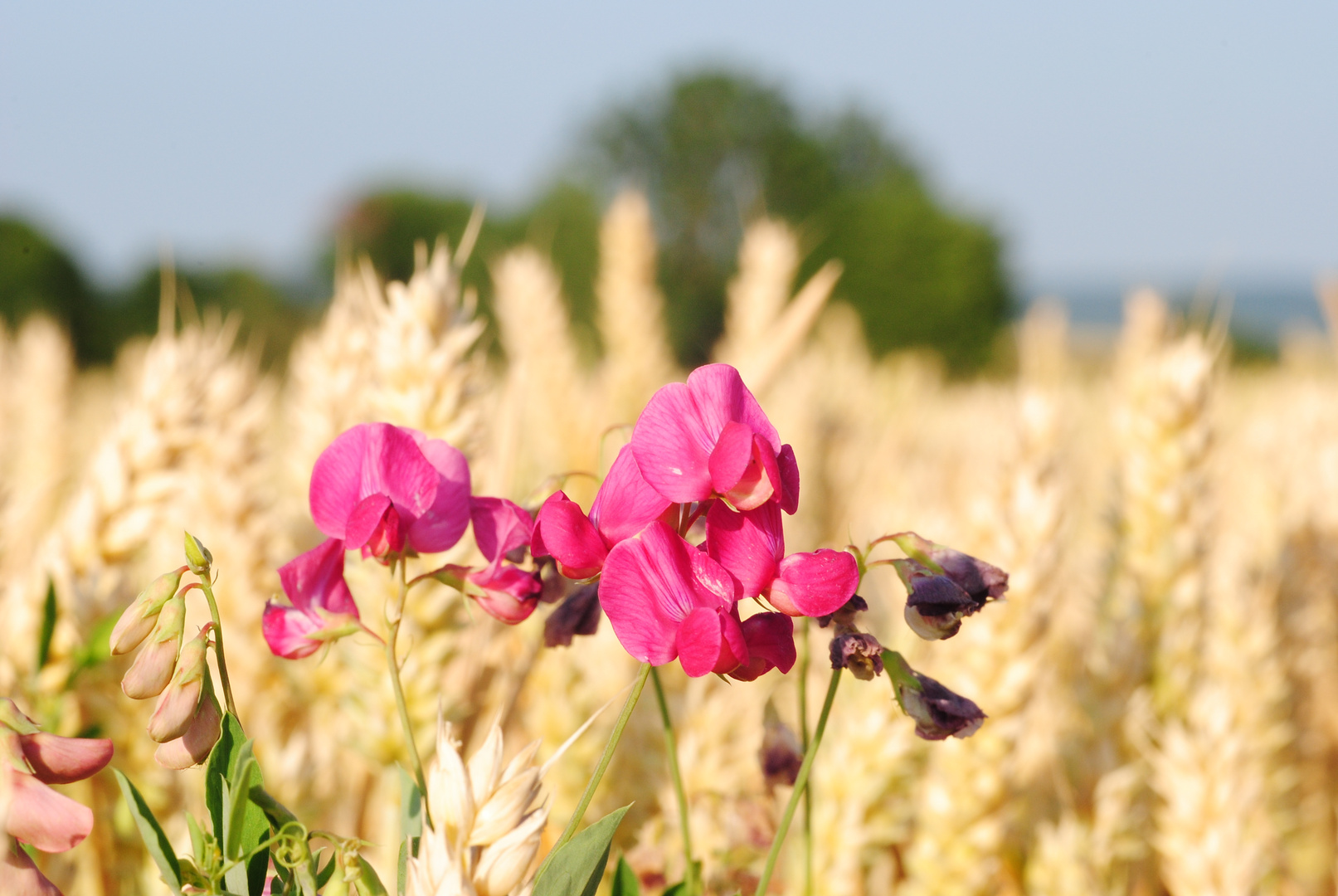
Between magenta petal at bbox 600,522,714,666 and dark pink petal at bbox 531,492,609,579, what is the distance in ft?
0.07

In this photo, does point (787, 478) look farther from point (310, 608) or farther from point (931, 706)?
point (310, 608)

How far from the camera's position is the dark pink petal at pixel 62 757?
1.25ft

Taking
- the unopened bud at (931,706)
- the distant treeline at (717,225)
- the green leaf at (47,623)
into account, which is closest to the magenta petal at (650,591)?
the unopened bud at (931,706)

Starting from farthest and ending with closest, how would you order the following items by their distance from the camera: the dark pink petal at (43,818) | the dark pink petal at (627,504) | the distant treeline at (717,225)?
the distant treeline at (717,225) → the dark pink petal at (627,504) → the dark pink petal at (43,818)

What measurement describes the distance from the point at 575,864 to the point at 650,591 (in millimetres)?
116

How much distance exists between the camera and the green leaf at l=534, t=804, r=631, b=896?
1.34 feet

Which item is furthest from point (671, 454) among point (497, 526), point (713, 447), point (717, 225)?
point (717, 225)

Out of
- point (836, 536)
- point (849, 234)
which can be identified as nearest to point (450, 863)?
point (836, 536)

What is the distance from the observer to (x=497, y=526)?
0.51 m

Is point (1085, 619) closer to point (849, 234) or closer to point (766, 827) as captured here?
point (766, 827)

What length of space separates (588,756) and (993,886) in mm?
432

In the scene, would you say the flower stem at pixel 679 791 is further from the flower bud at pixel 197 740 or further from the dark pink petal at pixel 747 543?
the flower bud at pixel 197 740

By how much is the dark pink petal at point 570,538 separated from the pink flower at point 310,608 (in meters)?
0.11

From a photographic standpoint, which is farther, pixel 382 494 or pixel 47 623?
pixel 47 623
